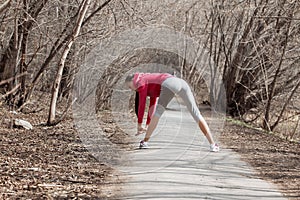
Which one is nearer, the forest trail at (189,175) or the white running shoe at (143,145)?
the forest trail at (189,175)

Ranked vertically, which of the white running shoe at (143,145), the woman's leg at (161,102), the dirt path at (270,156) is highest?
the woman's leg at (161,102)

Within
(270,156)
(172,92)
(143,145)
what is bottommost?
(270,156)

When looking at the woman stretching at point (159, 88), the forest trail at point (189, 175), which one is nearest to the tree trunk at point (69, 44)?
the forest trail at point (189, 175)

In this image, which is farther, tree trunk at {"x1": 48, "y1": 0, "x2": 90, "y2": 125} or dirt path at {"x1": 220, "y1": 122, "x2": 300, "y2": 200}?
tree trunk at {"x1": 48, "y1": 0, "x2": 90, "y2": 125}

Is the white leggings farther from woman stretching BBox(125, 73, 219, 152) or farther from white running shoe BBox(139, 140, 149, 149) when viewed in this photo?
white running shoe BBox(139, 140, 149, 149)

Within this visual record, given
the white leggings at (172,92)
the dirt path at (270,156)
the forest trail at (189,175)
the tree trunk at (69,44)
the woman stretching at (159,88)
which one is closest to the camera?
the forest trail at (189,175)

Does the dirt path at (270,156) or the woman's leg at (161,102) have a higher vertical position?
the woman's leg at (161,102)

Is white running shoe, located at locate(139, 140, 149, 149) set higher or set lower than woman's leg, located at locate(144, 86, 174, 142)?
lower

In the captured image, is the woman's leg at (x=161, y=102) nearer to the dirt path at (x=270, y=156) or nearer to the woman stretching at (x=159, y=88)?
the woman stretching at (x=159, y=88)

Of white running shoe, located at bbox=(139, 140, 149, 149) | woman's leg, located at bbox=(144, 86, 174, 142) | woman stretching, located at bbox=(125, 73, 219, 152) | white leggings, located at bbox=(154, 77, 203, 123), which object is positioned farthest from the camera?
white running shoe, located at bbox=(139, 140, 149, 149)

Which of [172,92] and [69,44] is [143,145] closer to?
[172,92]

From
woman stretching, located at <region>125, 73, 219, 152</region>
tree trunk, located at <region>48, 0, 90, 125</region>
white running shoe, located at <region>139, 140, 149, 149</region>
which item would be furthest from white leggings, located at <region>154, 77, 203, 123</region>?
tree trunk, located at <region>48, 0, 90, 125</region>

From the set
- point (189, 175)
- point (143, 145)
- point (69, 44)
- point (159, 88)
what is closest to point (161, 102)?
point (159, 88)

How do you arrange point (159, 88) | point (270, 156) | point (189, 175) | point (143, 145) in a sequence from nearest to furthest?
1. point (189, 175)
2. point (159, 88)
3. point (143, 145)
4. point (270, 156)
